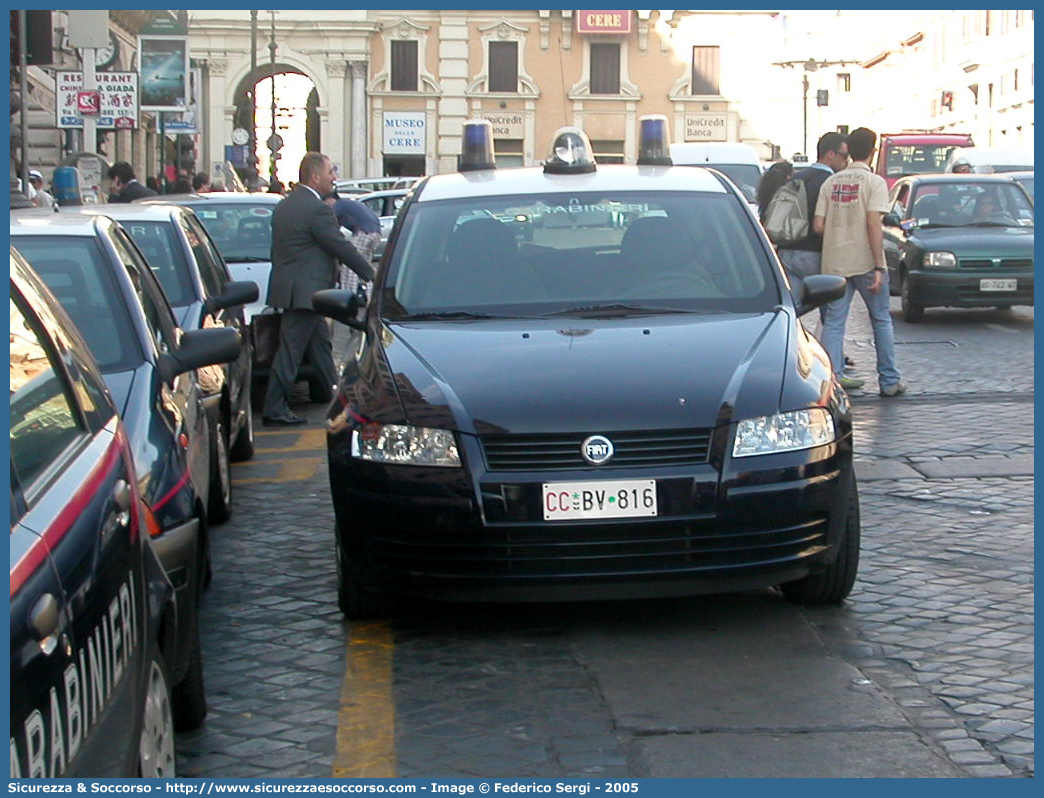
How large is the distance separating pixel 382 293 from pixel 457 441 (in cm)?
148

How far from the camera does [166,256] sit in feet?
29.9

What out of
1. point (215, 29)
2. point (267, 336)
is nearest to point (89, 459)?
point (267, 336)

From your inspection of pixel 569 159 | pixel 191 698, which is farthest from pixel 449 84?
pixel 191 698

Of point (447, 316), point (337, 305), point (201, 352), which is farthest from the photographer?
point (337, 305)

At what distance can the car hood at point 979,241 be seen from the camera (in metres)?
17.2

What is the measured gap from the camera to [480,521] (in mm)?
5281

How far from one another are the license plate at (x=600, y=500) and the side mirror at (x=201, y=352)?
4.25ft

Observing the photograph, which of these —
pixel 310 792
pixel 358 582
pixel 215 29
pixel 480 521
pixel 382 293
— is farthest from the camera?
pixel 215 29

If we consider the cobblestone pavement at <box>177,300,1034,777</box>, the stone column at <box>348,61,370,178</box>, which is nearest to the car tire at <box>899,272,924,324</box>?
the cobblestone pavement at <box>177,300,1034,777</box>

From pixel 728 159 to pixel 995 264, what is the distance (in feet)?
39.8

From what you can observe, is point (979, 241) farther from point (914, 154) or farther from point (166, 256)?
point (914, 154)

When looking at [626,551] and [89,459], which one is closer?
[89,459]

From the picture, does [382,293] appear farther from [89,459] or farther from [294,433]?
[294,433]

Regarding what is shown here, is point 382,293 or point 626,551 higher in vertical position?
point 382,293
